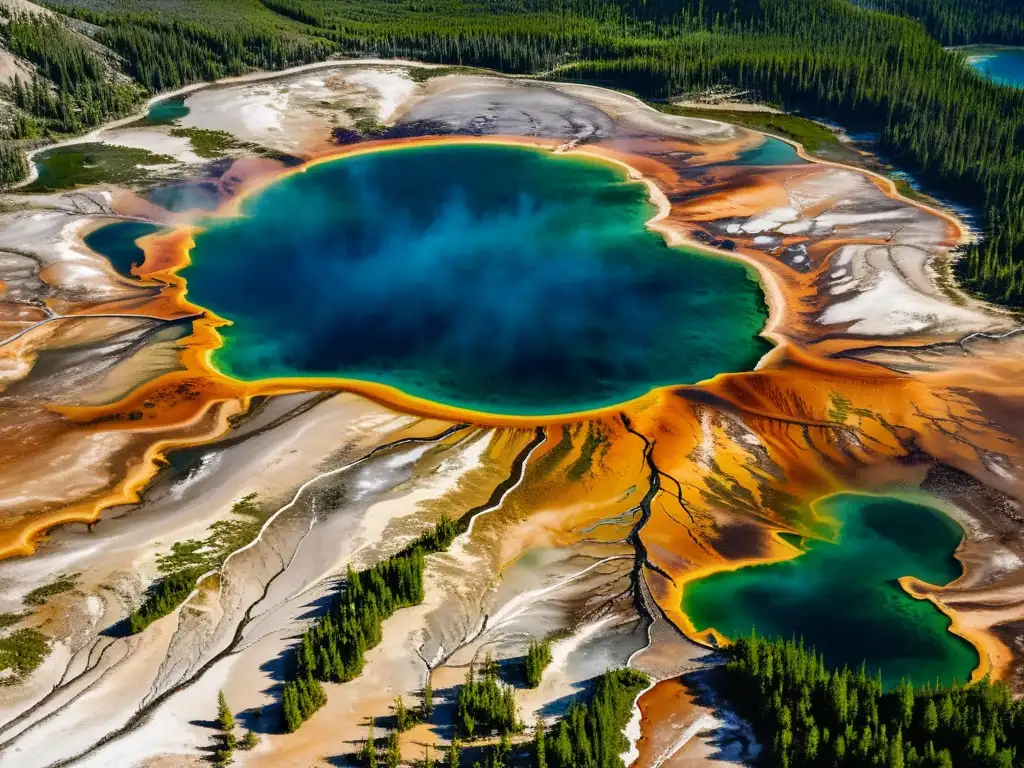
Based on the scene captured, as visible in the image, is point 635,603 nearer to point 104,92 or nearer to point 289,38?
point 104,92

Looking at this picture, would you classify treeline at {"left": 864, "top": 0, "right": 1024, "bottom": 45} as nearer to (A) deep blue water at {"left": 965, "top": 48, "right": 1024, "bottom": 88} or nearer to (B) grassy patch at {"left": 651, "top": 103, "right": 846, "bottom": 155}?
(A) deep blue water at {"left": 965, "top": 48, "right": 1024, "bottom": 88}

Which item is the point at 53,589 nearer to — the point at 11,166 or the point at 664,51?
the point at 11,166

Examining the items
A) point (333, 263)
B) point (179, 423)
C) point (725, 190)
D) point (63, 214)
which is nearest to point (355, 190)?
point (333, 263)

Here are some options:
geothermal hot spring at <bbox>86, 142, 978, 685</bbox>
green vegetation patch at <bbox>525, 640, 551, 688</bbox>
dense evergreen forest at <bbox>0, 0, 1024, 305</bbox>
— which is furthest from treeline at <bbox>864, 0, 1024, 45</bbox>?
green vegetation patch at <bbox>525, 640, 551, 688</bbox>

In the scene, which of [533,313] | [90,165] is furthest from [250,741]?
[90,165]

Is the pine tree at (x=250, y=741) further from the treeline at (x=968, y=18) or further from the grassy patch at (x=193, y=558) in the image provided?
the treeline at (x=968, y=18)

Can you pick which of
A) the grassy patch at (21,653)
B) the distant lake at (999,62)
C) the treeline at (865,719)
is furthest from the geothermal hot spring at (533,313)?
the distant lake at (999,62)
